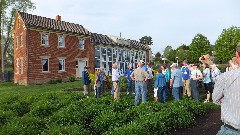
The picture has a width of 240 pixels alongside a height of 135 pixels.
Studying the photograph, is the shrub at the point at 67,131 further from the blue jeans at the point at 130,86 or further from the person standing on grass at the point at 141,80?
the blue jeans at the point at 130,86

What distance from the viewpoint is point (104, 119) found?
9.60 m

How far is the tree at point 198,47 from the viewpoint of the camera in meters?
60.5

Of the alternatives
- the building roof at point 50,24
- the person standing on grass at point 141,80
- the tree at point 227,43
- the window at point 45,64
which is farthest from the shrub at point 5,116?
the tree at point 227,43

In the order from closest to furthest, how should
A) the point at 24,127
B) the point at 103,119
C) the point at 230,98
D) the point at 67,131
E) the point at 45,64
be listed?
the point at 230,98, the point at 67,131, the point at 24,127, the point at 103,119, the point at 45,64

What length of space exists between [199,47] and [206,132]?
2094 inches

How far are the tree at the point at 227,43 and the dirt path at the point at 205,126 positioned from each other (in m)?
48.7

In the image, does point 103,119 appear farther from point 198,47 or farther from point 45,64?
point 198,47

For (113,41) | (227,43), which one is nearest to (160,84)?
(113,41)

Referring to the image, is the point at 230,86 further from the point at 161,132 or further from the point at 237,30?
the point at 237,30

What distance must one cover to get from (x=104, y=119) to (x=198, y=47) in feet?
175

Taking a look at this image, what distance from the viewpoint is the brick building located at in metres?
33.5

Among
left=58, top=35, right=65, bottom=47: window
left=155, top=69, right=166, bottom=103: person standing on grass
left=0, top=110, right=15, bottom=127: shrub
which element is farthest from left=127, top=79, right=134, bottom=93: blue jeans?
left=58, top=35, right=65, bottom=47: window

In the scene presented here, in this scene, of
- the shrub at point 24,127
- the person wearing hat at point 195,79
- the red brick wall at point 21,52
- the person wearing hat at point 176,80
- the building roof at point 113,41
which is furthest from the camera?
the building roof at point 113,41

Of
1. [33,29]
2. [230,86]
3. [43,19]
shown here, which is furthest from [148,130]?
[43,19]
